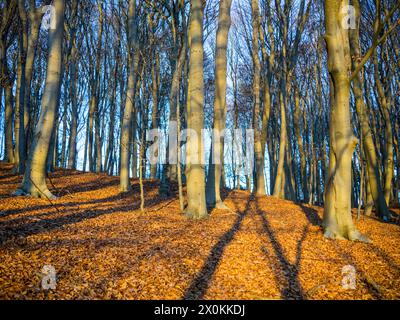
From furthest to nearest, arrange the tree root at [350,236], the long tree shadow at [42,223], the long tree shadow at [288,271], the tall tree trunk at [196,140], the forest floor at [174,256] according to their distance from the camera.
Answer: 1. the tall tree trunk at [196,140]
2. the tree root at [350,236]
3. the long tree shadow at [42,223]
4. the long tree shadow at [288,271]
5. the forest floor at [174,256]

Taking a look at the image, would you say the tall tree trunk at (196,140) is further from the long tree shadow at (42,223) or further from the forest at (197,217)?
the long tree shadow at (42,223)

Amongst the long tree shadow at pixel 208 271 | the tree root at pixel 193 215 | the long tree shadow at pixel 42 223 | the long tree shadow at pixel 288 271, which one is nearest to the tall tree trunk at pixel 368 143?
the long tree shadow at pixel 288 271

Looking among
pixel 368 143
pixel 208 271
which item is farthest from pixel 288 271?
pixel 368 143

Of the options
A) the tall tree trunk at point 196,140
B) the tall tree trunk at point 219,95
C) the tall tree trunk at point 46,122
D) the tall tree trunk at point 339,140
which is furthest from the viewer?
the tall tree trunk at point 219,95

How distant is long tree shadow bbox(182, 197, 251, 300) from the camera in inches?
137

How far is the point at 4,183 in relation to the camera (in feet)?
32.8

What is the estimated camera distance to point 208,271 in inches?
164

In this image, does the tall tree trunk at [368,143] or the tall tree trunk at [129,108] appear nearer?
the tall tree trunk at [368,143]

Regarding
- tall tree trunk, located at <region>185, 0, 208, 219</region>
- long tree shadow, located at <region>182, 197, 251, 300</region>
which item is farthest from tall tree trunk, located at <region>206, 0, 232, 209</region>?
long tree shadow, located at <region>182, 197, 251, 300</region>

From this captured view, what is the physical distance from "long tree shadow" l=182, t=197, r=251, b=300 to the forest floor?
0.02m

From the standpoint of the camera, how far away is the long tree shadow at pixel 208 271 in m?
3.47

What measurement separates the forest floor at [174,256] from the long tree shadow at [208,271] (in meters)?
0.02

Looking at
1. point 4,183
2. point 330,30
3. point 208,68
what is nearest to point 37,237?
point 4,183
